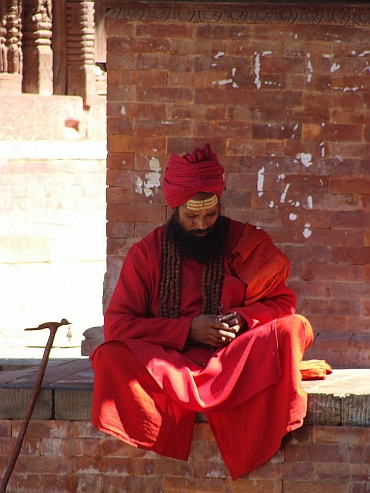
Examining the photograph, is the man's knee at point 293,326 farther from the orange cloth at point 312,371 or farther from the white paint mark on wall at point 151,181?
the white paint mark on wall at point 151,181

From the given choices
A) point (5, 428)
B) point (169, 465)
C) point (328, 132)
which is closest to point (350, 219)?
point (328, 132)

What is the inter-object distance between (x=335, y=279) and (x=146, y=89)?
1.68 m

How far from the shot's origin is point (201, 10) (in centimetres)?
590

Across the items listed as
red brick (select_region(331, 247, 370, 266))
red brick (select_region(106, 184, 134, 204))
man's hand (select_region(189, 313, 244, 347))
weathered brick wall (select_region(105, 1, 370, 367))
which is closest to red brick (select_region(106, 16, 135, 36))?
weathered brick wall (select_region(105, 1, 370, 367))

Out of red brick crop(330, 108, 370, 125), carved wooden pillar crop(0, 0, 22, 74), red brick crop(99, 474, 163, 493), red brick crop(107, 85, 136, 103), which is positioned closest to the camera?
red brick crop(99, 474, 163, 493)

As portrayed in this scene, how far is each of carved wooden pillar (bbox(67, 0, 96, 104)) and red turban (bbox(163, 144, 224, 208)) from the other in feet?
41.6

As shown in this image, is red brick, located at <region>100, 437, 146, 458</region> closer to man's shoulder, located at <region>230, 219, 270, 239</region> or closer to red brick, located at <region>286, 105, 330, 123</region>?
man's shoulder, located at <region>230, 219, 270, 239</region>

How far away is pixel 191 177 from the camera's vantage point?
182 inches

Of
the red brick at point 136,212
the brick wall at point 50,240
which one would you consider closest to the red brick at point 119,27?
the red brick at point 136,212

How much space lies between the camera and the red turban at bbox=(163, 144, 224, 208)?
181 inches

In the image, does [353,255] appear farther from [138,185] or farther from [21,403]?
[21,403]

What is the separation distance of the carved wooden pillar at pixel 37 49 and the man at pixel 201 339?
1290 cm

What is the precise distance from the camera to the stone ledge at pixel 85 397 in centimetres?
440

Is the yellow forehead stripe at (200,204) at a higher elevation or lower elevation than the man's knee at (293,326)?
higher
